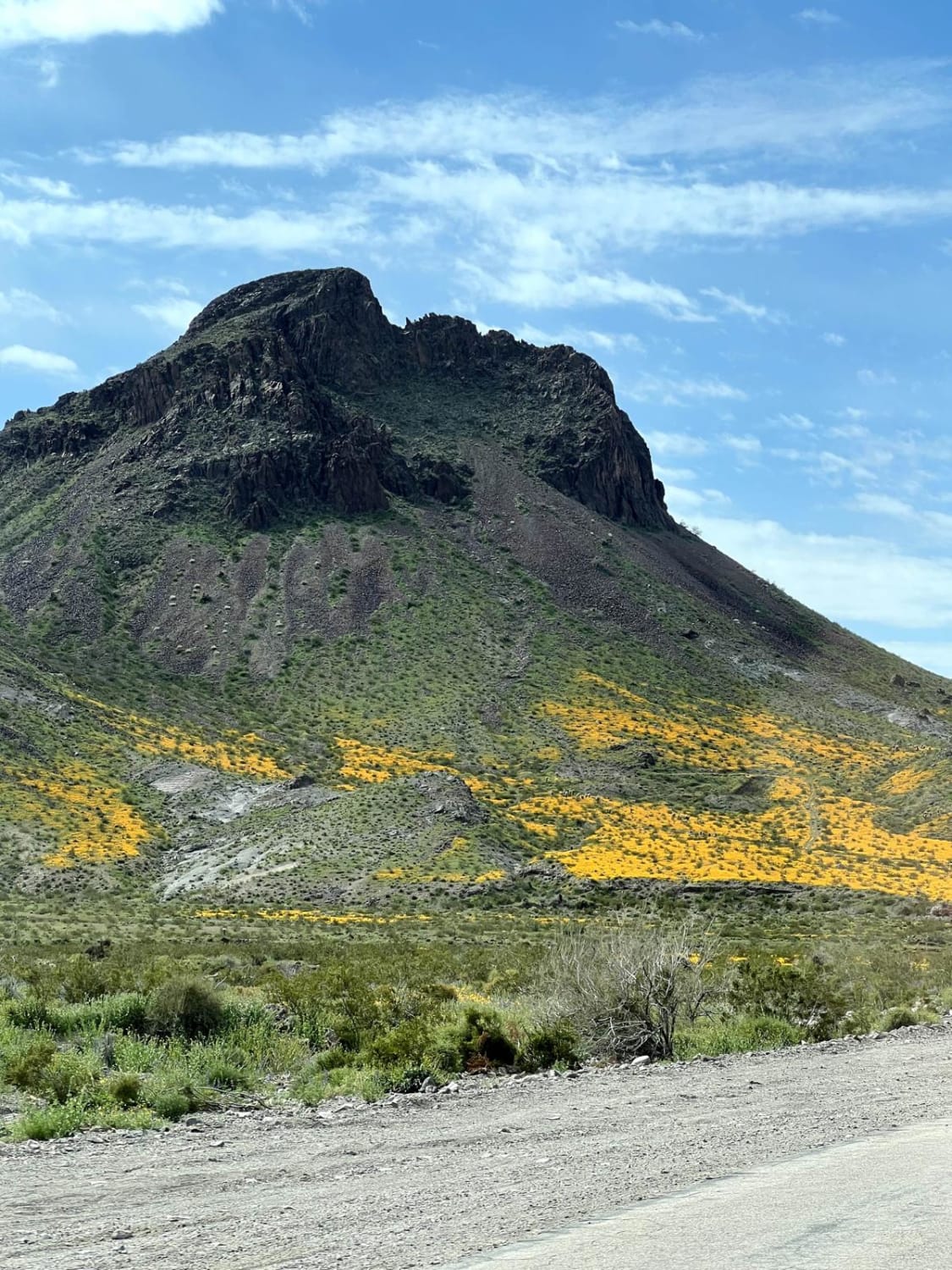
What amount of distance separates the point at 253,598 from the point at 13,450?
36.8 metres

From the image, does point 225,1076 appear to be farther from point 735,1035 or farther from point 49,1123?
point 735,1035

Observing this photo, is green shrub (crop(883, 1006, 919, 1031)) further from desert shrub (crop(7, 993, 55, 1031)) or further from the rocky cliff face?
the rocky cliff face

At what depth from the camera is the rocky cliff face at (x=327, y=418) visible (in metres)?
101

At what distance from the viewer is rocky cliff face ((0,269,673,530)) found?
330 ft

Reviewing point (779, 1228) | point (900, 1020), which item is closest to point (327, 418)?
point (900, 1020)

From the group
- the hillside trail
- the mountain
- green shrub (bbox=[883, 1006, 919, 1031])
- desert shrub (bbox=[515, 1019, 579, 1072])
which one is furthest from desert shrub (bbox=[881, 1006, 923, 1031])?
the mountain

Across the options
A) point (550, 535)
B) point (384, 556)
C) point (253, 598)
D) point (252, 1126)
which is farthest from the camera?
point (550, 535)

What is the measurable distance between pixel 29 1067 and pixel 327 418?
322 feet

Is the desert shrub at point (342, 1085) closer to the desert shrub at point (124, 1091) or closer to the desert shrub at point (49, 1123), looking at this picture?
the desert shrub at point (124, 1091)

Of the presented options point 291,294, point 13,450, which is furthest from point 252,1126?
point 291,294

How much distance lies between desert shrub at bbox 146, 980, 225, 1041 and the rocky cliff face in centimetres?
8459

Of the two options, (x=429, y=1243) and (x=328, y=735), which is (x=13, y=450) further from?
(x=429, y=1243)

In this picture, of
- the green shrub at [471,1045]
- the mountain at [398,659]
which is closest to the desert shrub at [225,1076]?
the green shrub at [471,1045]

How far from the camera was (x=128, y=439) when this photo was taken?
346 ft
